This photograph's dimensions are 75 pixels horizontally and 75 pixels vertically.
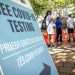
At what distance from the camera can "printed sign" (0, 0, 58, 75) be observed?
6.21 ft

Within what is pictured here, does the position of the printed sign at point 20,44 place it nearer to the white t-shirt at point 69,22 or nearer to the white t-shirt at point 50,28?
the white t-shirt at point 50,28

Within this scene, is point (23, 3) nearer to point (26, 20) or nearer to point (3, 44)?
point (26, 20)

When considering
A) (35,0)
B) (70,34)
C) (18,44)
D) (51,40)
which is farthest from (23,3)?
(35,0)

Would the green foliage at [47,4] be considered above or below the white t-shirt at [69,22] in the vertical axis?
above

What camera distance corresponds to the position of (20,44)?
2.14 metres

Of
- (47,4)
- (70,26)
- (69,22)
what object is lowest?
(70,26)

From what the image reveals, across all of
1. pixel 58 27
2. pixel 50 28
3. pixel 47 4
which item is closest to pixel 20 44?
pixel 50 28

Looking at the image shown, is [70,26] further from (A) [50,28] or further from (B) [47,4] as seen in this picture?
(B) [47,4]

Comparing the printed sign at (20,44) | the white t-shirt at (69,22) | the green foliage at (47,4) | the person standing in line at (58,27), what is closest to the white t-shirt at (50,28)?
the person standing in line at (58,27)

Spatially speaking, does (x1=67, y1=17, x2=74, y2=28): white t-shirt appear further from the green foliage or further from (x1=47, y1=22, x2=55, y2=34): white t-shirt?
the green foliage

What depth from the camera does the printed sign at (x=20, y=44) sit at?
1.89 metres

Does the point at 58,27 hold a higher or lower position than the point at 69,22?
lower

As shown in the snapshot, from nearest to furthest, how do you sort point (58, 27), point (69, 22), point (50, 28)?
point (50, 28), point (58, 27), point (69, 22)

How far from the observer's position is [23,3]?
251 cm
